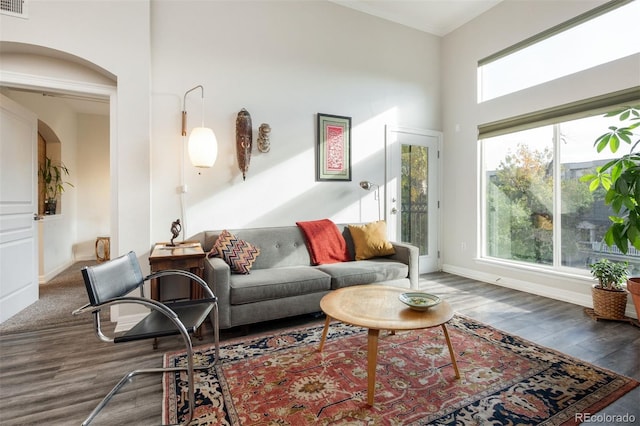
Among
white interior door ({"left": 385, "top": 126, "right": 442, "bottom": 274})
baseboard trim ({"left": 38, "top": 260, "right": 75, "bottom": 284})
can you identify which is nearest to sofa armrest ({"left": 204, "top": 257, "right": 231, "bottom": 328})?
white interior door ({"left": 385, "top": 126, "right": 442, "bottom": 274})

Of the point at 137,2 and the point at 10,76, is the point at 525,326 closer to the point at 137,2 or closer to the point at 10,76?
the point at 137,2

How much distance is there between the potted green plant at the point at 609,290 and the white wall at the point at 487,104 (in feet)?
0.87

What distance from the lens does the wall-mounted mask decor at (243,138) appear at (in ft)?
11.0

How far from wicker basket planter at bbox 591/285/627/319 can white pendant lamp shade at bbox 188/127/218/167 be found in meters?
4.01

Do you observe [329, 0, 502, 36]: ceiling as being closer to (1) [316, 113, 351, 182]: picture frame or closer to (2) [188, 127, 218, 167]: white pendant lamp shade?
(1) [316, 113, 351, 182]: picture frame

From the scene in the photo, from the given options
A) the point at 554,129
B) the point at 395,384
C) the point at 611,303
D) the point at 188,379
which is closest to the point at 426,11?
the point at 554,129

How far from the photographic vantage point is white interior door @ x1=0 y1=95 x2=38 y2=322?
9.62 feet

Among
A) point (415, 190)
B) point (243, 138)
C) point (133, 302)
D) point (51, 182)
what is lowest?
point (133, 302)

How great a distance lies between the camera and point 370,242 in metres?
3.61

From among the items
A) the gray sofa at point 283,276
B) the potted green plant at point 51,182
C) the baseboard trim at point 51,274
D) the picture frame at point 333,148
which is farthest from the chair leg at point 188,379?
the potted green plant at point 51,182

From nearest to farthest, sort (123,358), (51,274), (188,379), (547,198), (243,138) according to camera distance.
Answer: (188,379) → (123,358) → (243,138) → (547,198) → (51,274)

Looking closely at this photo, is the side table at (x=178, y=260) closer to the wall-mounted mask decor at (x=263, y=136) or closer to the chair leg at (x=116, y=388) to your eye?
the chair leg at (x=116, y=388)

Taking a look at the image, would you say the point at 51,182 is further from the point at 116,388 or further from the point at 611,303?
the point at 611,303

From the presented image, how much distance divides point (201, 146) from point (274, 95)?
46.6 inches
